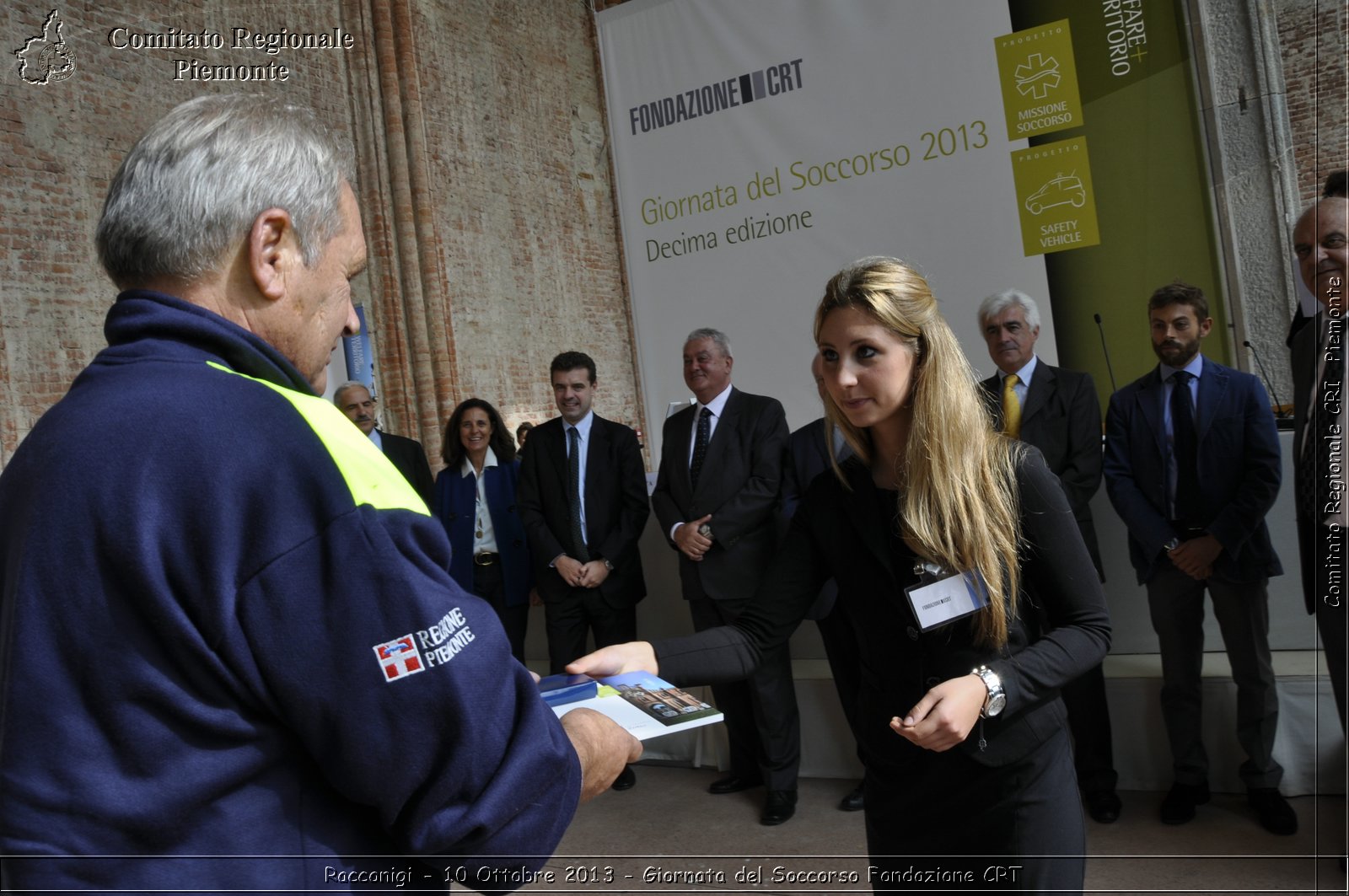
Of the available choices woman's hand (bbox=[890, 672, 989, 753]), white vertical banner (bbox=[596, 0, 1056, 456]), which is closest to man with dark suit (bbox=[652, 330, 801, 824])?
white vertical banner (bbox=[596, 0, 1056, 456])

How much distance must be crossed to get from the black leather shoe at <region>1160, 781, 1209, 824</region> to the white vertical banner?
2194 mm

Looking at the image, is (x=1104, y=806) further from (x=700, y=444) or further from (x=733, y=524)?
(x=700, y=444)

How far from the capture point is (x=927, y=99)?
211 inches

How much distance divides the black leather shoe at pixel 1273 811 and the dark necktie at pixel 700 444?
95.9 inches

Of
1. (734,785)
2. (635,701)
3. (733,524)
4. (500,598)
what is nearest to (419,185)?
(500,598)

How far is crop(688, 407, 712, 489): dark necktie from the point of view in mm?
4496

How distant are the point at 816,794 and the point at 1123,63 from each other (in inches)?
150

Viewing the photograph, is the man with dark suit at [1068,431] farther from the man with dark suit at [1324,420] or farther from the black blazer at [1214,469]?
the man with dark suit at [1324,420]

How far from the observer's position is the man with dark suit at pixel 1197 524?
135 inches

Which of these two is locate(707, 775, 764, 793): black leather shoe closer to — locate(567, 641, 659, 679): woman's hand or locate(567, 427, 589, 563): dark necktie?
locate(567, 427, 589, 563): dark necktie

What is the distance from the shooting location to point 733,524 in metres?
4.25

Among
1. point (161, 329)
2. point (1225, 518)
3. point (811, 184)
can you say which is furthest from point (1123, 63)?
point (161, 329)

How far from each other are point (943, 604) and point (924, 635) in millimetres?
90

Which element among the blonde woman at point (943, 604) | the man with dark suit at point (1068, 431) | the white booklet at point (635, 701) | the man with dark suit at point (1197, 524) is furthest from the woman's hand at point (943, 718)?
the man with dark suit at point (1197, 524)
